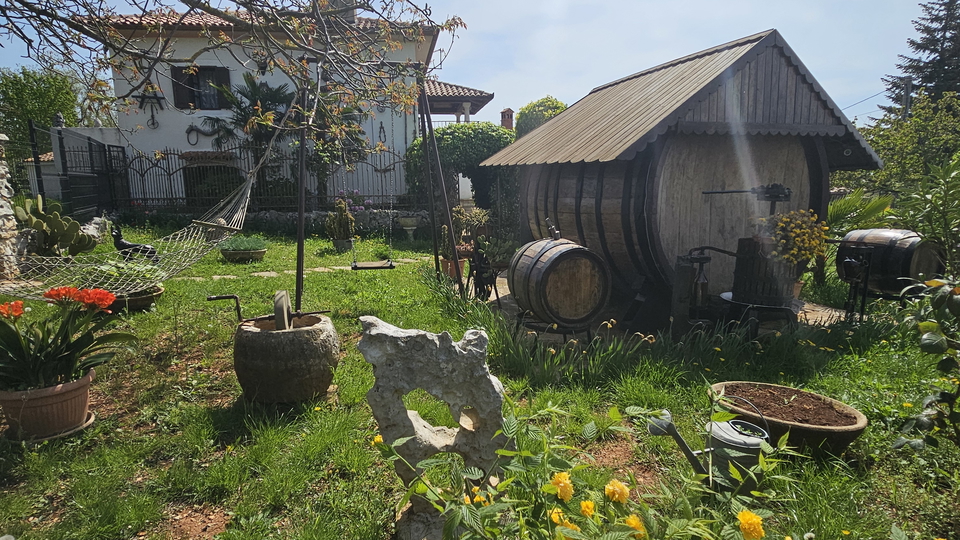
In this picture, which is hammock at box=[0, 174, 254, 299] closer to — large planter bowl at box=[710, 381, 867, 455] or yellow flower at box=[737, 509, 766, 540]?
large planter bowl at box=[710, 381, 867, 455]

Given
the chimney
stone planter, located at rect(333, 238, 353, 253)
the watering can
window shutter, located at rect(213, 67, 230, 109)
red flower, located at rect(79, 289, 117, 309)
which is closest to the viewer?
the watering can

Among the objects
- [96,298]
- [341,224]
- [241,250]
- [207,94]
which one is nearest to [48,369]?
[96,298]

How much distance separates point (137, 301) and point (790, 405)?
19.3 feet

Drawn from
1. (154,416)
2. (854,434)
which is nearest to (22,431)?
(154,416)

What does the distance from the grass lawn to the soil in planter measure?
8.6 inches

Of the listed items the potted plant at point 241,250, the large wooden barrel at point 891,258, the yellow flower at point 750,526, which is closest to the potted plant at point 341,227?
the potted plant at point 241,250

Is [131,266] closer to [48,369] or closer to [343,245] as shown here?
[48,369]

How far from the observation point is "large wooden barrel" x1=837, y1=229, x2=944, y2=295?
5.14 meters

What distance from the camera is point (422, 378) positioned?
2096 millimetres

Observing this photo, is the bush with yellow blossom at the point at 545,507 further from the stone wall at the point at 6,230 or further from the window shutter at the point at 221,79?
the window shutter at the point at 221,79

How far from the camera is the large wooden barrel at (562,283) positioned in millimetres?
4570

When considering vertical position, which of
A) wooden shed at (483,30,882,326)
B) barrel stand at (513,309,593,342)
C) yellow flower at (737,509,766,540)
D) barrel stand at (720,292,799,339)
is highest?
wooden shed at (483,30,882,326)

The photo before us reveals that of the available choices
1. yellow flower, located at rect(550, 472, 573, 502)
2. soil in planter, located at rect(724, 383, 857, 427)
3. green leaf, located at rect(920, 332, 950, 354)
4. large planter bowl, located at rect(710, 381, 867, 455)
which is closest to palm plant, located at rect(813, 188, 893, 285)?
soil in planter, located at rect(724, 383, 857, 427)

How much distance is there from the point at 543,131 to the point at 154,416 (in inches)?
258
